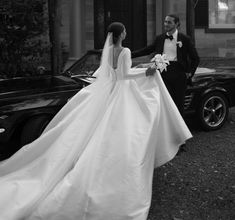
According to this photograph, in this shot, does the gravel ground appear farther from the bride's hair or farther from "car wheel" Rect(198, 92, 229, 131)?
the bride's hair

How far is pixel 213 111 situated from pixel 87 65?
1971 mm

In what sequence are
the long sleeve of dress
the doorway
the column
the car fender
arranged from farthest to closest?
the doorway → the column → the car fender → the long sleeve of dress

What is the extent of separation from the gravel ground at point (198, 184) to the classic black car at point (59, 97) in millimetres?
567

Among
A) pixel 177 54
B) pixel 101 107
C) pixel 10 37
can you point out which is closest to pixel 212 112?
pixel 177 54

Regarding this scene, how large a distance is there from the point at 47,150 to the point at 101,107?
677 millimetres

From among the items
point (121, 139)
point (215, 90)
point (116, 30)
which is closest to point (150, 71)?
A: point (116, 30)

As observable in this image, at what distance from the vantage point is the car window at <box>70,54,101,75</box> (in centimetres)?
667

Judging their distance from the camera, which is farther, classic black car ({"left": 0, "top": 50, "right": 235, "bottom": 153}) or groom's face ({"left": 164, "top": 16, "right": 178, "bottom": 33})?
groom's face ({"left": 164, "top": 16, "right": 178, "bottom": 33})

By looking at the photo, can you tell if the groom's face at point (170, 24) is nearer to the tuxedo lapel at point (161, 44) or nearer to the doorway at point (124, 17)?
the tuxedo lapel at point (161, 44)

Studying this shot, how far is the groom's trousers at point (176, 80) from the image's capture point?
246 inches

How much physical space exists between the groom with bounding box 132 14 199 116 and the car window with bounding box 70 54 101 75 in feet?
2.97

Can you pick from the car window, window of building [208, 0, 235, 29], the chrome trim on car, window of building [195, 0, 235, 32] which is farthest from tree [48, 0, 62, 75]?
window of building [208, 0, 235, 29]

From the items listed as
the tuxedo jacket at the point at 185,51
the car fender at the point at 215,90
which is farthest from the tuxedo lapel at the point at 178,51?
the car fender at the point at 215,90

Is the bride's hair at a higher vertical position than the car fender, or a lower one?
higher
